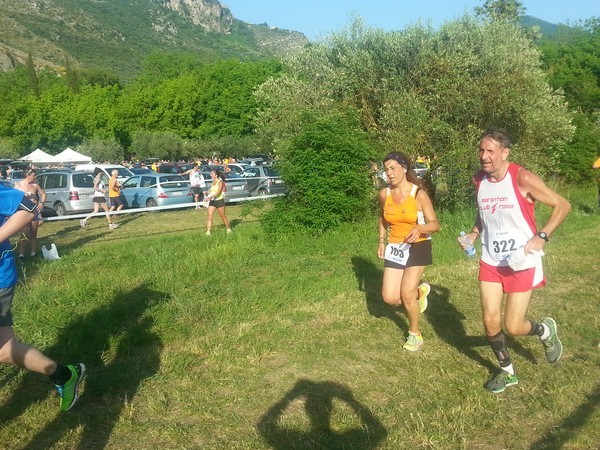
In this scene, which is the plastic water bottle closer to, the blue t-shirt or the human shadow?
the human shadow

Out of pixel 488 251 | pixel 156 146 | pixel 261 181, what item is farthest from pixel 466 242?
pixel 156 146

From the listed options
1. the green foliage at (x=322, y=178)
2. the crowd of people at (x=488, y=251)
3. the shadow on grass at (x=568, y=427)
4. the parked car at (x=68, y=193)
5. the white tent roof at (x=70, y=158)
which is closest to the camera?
the shadow on grass at (x=568, y=427)

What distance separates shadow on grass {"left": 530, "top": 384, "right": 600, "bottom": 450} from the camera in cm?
407

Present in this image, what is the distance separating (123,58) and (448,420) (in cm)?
17824

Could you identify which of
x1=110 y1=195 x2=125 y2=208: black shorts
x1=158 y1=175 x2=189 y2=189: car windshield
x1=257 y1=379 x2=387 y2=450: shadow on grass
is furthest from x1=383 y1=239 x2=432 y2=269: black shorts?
x1=158 y1=175 x2=189 y2=189: car windshield

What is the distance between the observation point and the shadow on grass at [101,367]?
438 centimetres

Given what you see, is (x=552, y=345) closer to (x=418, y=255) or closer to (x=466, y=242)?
(x=466, y=242)

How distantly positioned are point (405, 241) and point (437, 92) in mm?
11838

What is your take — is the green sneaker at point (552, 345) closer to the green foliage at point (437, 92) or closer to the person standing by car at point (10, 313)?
the person standing by car at point (10, 313)

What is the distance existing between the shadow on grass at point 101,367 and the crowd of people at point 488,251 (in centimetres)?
23

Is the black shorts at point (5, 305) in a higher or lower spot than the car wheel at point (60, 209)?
higher

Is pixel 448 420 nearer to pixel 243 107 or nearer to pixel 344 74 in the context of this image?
pixel 344 74

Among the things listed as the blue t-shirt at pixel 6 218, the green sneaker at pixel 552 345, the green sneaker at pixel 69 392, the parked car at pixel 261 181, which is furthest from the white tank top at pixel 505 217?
the parked car at pixel 261 181

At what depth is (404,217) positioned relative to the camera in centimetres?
607
